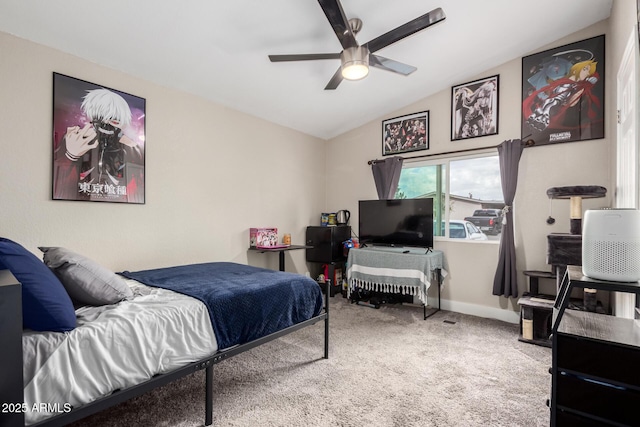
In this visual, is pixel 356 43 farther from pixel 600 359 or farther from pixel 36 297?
pixel 36 297

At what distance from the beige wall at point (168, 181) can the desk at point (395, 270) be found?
3.53 feet

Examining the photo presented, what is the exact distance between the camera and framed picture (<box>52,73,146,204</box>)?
8.17ft

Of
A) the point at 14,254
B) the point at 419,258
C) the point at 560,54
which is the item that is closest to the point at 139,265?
the point at 14,254

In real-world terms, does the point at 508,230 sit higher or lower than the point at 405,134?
lower

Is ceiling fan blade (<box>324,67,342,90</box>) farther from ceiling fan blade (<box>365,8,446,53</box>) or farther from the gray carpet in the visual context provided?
the gray carpet

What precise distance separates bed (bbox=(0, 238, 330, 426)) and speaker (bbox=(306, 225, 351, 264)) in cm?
199

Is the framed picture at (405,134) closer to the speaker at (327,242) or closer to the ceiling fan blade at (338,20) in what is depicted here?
the speaker at (327,242)

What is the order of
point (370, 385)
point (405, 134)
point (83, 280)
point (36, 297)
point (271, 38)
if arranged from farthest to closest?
point (405, 134) < point (271, 38) < point (370, 385) < point (83, 280) < point (36, 297)

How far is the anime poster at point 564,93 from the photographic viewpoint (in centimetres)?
305

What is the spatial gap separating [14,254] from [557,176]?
4281 millimetres

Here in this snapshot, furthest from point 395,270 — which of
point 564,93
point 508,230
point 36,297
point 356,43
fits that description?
point 36,297

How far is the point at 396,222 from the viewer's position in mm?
4066

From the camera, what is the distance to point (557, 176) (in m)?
3.23

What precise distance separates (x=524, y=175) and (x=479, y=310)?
1.65 m
